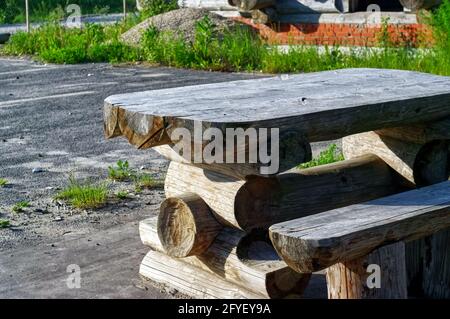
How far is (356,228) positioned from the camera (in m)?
3.83

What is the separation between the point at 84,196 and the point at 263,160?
2429 millimetres

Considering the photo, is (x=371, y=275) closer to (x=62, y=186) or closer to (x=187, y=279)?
(x=187, y=279)

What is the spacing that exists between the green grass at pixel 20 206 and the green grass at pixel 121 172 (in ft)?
2.59

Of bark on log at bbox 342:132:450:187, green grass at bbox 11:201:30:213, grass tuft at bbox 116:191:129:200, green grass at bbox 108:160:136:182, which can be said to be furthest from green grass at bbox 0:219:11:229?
bark on log at bbox 342:132:450:187

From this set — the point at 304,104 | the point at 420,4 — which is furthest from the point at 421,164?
the point at 420,4

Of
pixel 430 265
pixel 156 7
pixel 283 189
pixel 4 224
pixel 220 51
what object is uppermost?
pixel 156 7

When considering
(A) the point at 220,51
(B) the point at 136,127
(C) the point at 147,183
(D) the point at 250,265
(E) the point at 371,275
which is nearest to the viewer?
(E) the point at 371,275
